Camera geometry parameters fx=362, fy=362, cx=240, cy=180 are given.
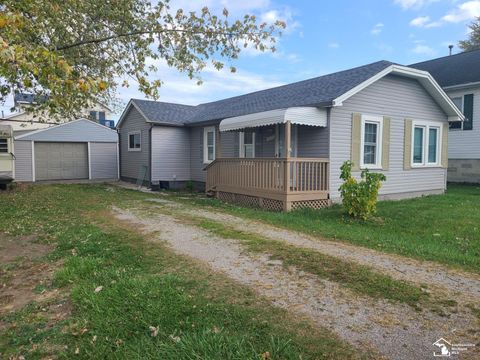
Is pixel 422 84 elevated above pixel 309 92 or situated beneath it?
elevated above

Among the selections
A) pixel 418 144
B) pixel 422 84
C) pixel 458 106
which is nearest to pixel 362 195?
pixel 418 144

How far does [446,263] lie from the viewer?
497 centimetres

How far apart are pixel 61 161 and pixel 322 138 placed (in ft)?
49.7

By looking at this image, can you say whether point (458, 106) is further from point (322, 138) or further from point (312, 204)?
point (312, 204)

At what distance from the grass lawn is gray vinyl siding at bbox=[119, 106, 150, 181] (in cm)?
639

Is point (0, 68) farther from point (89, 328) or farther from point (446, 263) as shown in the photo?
point (446, 263)

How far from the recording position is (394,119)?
1162 centimetres

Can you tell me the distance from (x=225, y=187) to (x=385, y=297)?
835cm

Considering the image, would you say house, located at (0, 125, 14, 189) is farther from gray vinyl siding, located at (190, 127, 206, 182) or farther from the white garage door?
gray vinyl siding, located at (190, 127, 206, 182)

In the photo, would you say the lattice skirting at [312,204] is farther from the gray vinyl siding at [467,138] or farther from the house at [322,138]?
the gray vinyl siding at [467,138]

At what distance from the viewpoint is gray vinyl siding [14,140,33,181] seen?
18.2m

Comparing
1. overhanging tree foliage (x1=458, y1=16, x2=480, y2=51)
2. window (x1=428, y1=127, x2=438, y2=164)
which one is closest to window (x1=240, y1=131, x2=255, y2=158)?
window (x1=428, y1=127, x2=438, y2=164)

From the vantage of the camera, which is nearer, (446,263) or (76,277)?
(76,277)

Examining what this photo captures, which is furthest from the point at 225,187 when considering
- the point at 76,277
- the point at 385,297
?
the point at 385,297
